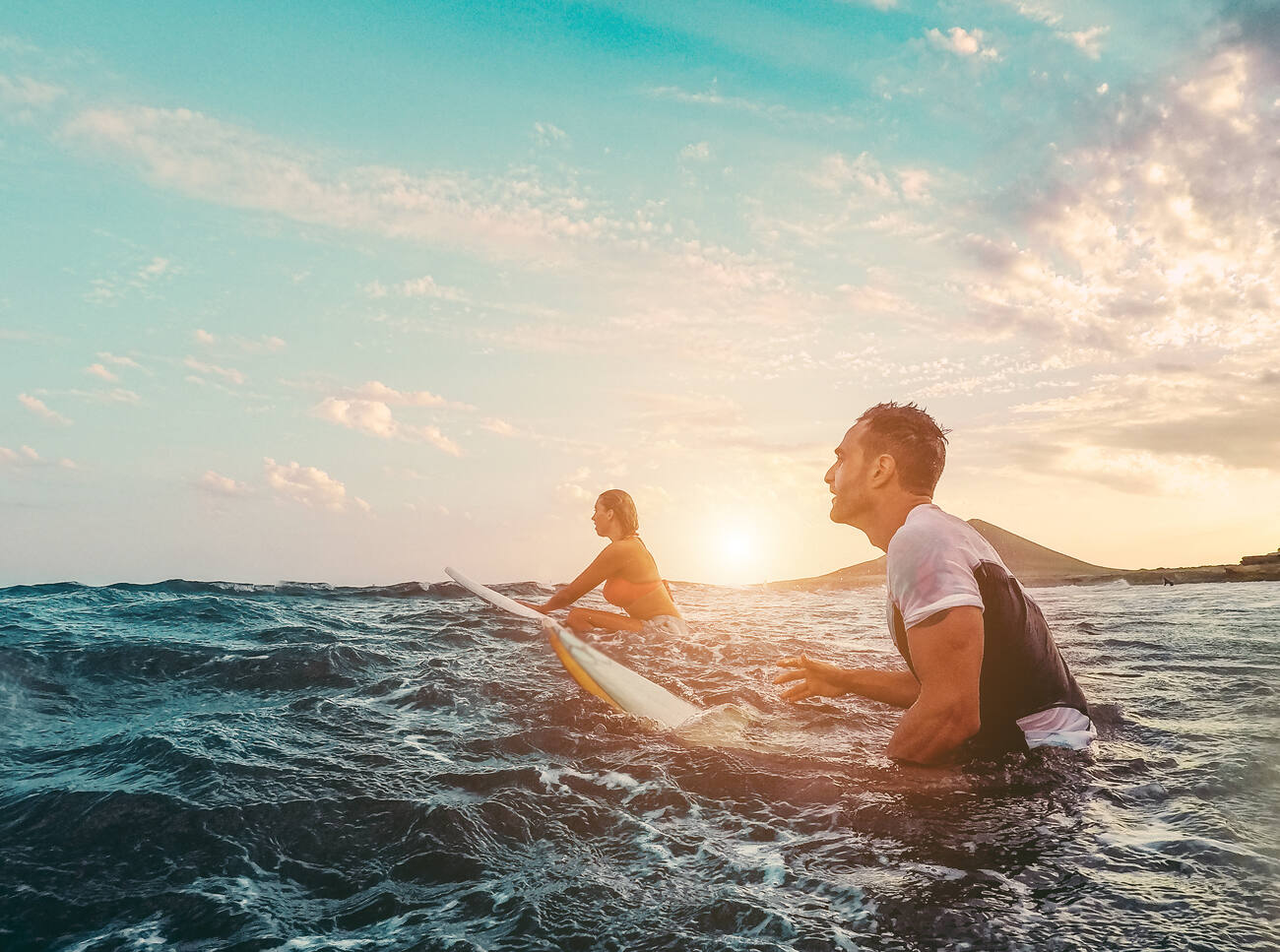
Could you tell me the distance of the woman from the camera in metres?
9.84

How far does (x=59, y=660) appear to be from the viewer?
824 centimetres

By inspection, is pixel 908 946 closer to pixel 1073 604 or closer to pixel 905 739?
pixel 905 739

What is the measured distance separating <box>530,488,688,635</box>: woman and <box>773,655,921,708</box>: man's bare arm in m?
5.40

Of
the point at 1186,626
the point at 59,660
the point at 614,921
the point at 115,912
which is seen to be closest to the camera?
the point at 614,921

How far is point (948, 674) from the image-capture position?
11.1 feet

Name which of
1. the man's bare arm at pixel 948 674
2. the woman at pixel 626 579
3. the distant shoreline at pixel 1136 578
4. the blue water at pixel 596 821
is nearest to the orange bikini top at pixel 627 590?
the woman at pixel 626 579

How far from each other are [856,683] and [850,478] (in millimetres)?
1249

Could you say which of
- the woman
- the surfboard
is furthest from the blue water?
the woman

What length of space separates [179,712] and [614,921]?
17.4 ft

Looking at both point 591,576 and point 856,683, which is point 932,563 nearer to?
point 856,683

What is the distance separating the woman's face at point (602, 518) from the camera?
1000 centimetres

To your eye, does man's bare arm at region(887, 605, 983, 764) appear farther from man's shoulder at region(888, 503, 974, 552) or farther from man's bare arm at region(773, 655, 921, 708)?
man's bare arm at region(773, 655, 921, 708)

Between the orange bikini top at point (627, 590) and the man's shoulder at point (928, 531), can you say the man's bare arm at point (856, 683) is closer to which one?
the man's shoulder at point (928, 531)

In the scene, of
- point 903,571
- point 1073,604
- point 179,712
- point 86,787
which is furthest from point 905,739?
point 1073,604
